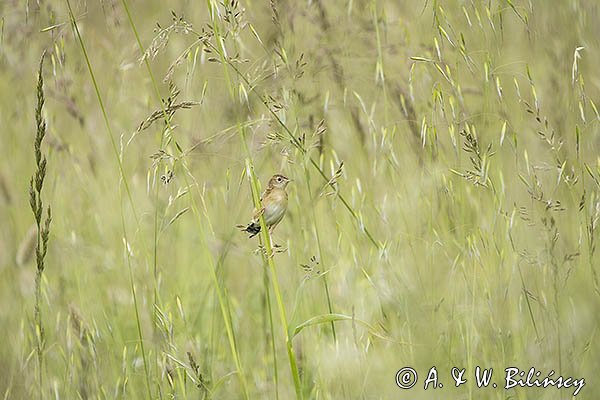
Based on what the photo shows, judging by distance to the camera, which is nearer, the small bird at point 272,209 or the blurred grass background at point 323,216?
the small bird at point 272,209

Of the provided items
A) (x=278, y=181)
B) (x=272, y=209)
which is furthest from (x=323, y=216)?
(x=272, y=209)

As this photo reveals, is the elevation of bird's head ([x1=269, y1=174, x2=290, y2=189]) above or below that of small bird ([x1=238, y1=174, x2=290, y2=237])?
above

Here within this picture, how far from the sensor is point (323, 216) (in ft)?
6.28

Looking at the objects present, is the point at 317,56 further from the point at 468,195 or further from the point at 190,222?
the point at 190,222

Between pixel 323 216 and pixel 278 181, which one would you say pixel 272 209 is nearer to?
pixel 278 181

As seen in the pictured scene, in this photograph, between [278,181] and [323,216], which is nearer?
[278,181]

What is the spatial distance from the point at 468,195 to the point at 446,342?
1.15ft

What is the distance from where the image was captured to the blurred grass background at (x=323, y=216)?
143 cm

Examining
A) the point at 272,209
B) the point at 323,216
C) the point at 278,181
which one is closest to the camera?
the point at 272,209

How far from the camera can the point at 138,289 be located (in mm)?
1658

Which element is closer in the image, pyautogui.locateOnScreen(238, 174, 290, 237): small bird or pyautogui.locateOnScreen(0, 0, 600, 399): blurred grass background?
pyautogui.locateOnScreen(238, 174, 290, 237): small bird

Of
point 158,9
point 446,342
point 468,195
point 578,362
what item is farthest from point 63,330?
point 158,9

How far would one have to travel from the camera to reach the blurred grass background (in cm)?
143

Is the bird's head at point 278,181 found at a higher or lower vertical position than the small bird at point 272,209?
higher
